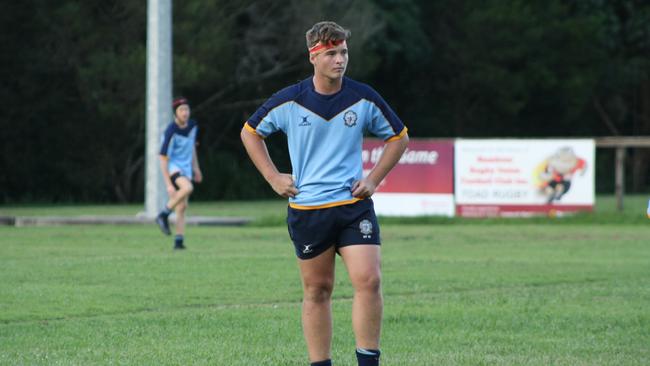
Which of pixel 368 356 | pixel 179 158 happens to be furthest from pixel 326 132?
pixel 179 158

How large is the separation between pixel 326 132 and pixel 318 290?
928 mm

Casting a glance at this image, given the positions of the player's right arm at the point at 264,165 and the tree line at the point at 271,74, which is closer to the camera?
the player's right arm at the point at 264,165

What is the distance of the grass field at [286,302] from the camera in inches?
366

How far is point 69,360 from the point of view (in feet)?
29.2

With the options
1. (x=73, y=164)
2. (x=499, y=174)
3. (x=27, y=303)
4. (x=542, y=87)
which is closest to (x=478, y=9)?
(x=542, y=87)

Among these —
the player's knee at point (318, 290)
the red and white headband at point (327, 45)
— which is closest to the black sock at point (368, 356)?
the player's knee at point (318, 290)

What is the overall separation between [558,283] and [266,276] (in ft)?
10.2

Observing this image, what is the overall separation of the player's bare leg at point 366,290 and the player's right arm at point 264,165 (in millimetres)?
478

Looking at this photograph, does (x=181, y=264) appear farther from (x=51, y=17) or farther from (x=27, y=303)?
(x=51, y=17)

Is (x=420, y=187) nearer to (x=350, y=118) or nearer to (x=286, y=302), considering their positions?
(x=286, y=302)

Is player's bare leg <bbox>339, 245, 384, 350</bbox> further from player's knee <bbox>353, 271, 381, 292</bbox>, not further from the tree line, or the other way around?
the tree line

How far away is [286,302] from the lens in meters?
12.4

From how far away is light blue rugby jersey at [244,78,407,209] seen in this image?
24.8 ft

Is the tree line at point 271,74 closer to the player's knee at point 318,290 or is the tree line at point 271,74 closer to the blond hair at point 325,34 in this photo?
the player's knee at point 318,290
